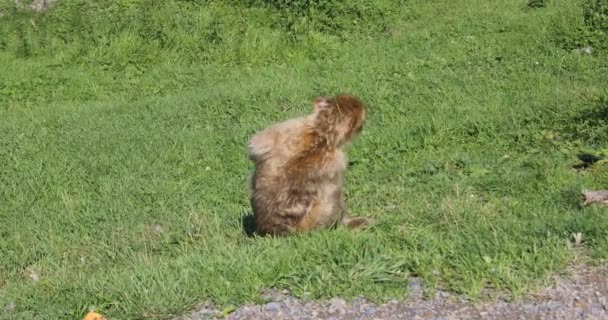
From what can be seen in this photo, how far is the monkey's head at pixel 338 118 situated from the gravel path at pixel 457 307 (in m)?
1.40

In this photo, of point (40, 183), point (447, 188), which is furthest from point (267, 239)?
point (40, 183)

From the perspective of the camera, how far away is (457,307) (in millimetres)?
3818

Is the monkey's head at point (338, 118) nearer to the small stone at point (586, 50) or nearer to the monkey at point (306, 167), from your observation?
the monkey at point (306, 167)

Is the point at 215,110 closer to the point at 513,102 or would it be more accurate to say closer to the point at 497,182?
the point at 513,102

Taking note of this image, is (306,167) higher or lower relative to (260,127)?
higher

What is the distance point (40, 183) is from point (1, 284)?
2469 millimetres

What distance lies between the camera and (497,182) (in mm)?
6516

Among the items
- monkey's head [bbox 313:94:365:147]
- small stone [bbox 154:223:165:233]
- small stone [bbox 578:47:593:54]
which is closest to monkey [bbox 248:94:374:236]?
monkey's head [bbox 313:94:365:147]

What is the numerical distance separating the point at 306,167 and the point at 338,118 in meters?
0.38

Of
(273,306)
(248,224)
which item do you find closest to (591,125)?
(248,224)

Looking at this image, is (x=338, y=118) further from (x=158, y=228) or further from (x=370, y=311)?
(x=158, y=228)

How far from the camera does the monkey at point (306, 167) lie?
518 centimetres

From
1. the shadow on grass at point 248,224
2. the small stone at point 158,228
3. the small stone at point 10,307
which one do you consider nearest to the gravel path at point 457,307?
the small stone at point 10,307

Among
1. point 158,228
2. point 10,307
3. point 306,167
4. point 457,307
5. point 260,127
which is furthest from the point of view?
point 260,127
